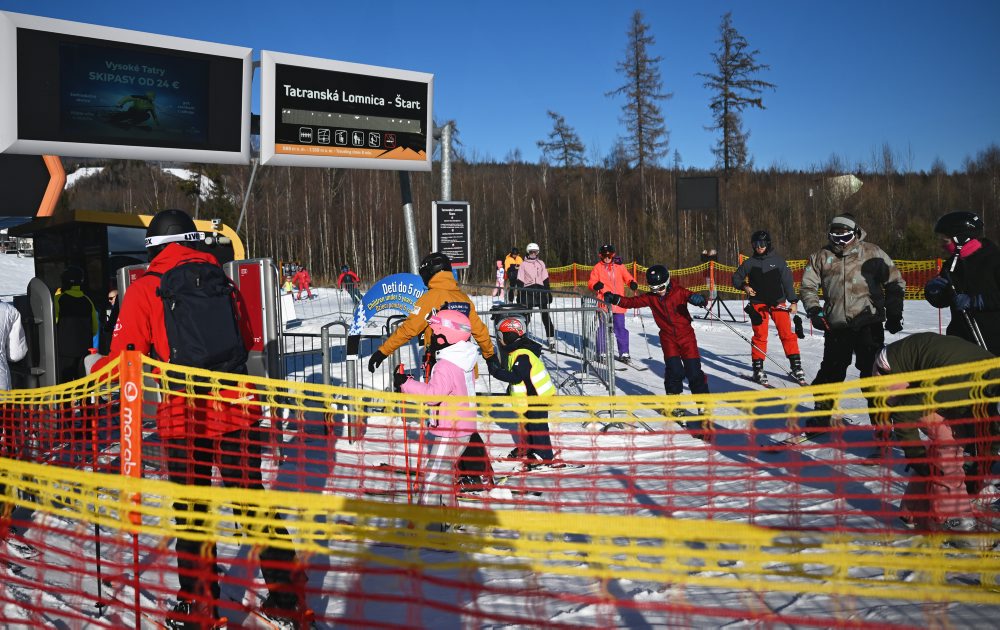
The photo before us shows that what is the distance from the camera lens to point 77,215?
340 inches

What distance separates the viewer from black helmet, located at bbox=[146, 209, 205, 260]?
10.8 ft

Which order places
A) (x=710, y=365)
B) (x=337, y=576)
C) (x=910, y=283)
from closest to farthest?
(x=337, y=576) < (x=710, y=365) < (x=910, y=283)

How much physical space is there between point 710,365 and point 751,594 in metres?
7.40

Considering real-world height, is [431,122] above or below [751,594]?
above

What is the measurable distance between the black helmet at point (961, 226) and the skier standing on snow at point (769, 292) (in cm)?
321

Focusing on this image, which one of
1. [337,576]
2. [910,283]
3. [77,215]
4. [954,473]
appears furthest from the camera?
[910,283]

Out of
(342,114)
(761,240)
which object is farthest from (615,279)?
(342,114)

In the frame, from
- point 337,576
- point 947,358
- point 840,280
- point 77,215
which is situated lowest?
point 337,576

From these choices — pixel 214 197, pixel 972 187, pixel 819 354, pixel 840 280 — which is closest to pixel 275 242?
pixel 214 197

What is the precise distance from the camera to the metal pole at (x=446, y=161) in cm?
1034

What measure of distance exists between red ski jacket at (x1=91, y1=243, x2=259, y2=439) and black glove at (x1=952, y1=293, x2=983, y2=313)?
471 centimetres

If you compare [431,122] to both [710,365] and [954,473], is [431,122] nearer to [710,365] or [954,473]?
[710,365]

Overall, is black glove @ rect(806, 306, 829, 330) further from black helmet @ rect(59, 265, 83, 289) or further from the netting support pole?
black helmet @ rect(59, 265, 83, 289)

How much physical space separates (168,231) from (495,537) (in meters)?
2.28
